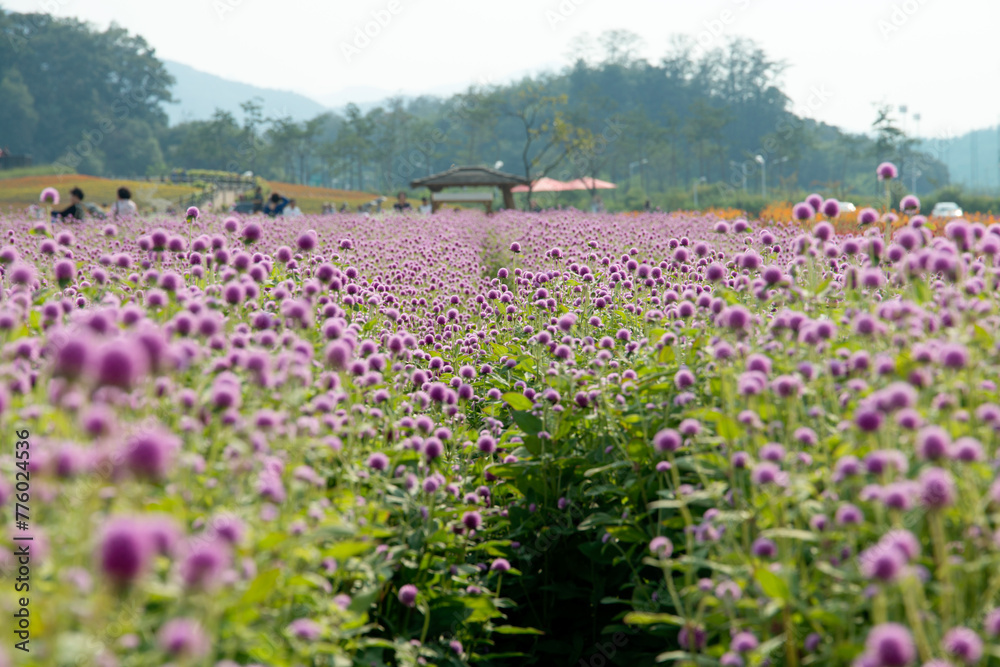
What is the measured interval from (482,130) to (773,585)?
12356 cm

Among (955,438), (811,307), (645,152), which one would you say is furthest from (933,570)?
(645,152)

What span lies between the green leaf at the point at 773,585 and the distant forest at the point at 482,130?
204 feet

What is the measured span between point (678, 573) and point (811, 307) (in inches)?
63.3

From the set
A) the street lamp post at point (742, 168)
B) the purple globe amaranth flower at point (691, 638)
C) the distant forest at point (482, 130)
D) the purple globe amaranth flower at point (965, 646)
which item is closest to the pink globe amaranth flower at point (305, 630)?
the purple globe amaranth flower at point (691, 638)

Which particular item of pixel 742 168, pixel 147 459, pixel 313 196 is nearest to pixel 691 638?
pixel 147 459

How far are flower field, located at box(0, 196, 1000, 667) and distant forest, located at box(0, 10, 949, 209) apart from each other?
6045 cm

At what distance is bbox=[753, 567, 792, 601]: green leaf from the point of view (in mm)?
2418

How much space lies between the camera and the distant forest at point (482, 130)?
93125 mm

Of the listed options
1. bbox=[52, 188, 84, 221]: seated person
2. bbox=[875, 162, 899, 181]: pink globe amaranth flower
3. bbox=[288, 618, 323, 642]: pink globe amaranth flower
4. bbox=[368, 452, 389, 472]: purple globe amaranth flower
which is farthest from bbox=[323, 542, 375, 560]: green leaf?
bbox=[52, 188, 84, 221]: seated person

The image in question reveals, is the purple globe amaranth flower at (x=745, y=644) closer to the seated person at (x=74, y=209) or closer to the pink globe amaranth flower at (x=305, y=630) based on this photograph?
the pink globe amaranth flower at (x=305, y=630)

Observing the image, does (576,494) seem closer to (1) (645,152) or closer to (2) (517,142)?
(1) (645,152)

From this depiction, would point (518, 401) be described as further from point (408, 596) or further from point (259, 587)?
point (259, 587)

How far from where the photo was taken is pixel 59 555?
216 cm

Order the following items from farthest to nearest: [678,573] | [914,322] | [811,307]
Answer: [811,307], [678,573], [914,322]
